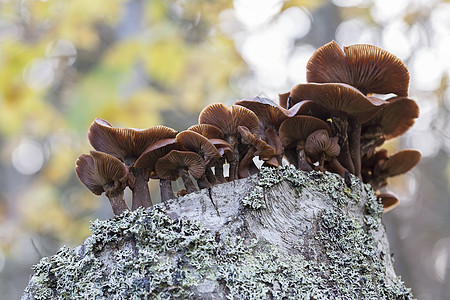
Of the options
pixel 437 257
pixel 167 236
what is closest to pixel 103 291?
pixel 167 236

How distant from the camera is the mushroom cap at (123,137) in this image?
1.50m

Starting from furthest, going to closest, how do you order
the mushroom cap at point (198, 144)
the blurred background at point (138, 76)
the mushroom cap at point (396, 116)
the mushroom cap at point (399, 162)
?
the blurred background at point (138, 76)
the mushroom cap at point (399, 162)
the mushroom cap at point (396, 116)
the mushroom cap at point (198, 144)

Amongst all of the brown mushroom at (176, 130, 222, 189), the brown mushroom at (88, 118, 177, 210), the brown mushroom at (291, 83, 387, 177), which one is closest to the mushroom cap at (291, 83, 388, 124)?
the brown mushroom at (291, 83, 387, 177)

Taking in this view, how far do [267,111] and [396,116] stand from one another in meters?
0.66

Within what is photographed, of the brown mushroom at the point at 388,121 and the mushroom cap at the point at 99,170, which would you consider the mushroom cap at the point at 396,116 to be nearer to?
the brown mushroom at the point at 388,121

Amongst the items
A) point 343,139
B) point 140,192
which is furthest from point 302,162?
point 140,192

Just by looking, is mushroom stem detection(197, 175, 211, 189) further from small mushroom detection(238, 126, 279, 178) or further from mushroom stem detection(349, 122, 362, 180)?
mushroom stem detection(349, 122, 362, 180)

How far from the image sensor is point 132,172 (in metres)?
1.65

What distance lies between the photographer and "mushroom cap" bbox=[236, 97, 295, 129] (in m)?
1.54

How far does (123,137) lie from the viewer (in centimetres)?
153

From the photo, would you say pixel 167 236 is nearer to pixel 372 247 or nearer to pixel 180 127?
pixel 372 247

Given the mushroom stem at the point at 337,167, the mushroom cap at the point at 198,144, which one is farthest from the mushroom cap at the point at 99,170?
the mushroom stem at the point at 337,167

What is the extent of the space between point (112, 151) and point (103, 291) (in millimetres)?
529

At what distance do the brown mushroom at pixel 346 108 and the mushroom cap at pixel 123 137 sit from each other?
56cm
